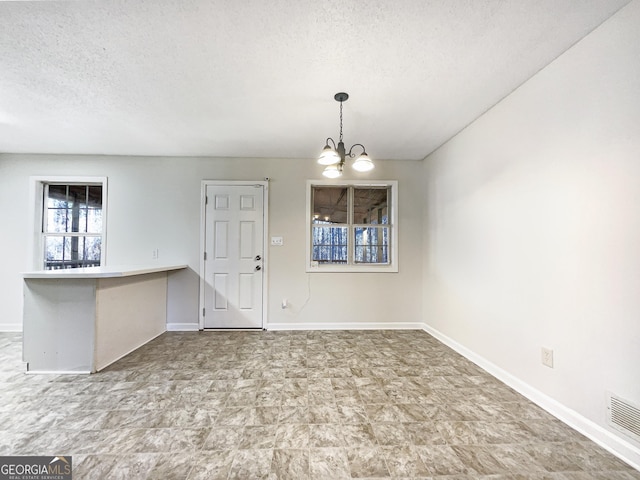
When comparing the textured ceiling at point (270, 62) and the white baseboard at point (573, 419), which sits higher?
the textured ceiling at point (270, 62)

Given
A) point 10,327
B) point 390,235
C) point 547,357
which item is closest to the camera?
point 547,357

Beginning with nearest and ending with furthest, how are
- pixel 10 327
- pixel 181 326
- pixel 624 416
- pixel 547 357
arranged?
pixel 624 416 → pixel 547 357 → pixel 10 327 → pixel 181 326

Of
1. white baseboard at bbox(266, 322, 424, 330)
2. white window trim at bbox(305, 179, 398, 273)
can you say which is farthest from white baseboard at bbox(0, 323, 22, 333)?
white window trim at bbox(305, 179, 398, 273)

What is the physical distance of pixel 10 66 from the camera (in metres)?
2.07

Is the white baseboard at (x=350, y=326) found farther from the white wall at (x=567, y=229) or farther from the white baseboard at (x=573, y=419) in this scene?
the white baseboard at (x=573, y=419)

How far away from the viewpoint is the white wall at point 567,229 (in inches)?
60.7

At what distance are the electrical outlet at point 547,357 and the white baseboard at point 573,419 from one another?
8.8 inches

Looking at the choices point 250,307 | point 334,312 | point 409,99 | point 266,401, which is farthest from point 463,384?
point 250,307

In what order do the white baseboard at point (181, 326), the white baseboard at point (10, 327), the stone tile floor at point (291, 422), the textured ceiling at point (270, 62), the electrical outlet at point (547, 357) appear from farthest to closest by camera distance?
1. the white baseboard at point (181, 326)
2. the white baseboard at point (10, 327)
3. the electrical outlet at point (547, 357)
4. the textured ceiling at point (270, 62)
5. the stone tile floor at point (291, 422)

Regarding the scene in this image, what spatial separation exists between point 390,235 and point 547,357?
96.3 inches

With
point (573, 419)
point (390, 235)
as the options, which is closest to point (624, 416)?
point (573, 419)

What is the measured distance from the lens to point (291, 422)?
71.8 inches

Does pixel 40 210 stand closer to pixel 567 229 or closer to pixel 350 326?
pixel 350 326

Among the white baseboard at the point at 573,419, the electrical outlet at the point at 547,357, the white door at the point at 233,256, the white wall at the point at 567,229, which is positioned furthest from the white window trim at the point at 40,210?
the electrical outlet at the point at 547,357
